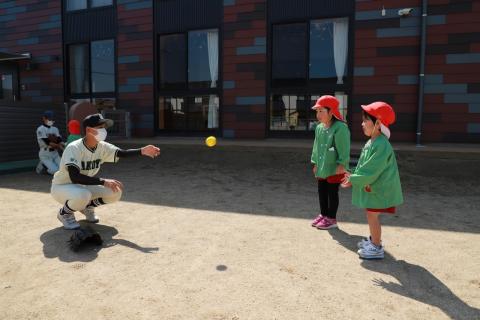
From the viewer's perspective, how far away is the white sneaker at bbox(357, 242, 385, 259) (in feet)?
11.5

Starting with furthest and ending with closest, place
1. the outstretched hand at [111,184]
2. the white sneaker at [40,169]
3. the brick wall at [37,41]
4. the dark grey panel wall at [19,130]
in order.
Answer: the brick wall at [37,41], the dark grey panel wall at [19,130], the white sneaker at [40,169], the outstretched hand at [111,184]

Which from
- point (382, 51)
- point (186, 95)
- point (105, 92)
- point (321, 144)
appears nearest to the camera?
point (321, 144)

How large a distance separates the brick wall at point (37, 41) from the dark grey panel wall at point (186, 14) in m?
4.15

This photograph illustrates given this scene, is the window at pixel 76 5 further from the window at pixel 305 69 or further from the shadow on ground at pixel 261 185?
the window at pixel 305 69

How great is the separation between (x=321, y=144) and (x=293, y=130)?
5.40m

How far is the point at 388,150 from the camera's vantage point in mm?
3381

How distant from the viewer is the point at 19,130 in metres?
9.94

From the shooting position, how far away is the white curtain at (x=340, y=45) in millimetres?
9227

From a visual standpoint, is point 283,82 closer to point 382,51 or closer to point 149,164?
point 382,51

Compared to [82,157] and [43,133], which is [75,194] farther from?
[43,133]

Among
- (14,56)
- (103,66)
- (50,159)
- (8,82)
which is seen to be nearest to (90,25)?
(103,66)

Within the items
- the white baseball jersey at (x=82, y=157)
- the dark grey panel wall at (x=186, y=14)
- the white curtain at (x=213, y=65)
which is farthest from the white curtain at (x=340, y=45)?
the white baseball jersey at (x=82, y=157)

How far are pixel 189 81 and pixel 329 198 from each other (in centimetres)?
751

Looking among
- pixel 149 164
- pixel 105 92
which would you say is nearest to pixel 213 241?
pixel 149 164
